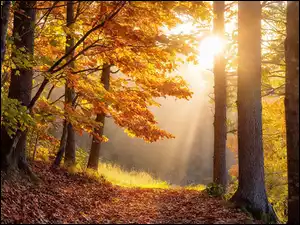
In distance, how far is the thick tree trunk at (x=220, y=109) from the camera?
1123cm

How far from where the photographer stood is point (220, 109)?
1133 cm

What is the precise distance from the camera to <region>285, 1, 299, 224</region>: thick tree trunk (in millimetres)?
6398

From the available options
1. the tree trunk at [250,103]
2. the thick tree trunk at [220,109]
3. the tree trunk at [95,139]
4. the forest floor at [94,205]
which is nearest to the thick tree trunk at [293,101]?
the forest floor at [94,205]

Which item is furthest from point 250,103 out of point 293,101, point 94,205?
→ point 94,205

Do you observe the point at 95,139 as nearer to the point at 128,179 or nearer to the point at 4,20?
the point at 128,179

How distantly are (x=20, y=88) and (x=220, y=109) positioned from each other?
572 centimetres

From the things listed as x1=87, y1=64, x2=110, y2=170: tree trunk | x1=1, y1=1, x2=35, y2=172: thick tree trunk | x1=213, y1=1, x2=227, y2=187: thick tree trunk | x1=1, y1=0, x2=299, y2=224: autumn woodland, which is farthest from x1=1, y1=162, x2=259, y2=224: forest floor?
x1=87, y1=64, x2=110, y2=170: tree trunk

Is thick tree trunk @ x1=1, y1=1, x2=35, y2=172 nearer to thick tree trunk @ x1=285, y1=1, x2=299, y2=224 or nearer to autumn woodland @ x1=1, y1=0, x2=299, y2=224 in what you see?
autumn woodland @ x1=1, y1=0, x2=299, y2=224

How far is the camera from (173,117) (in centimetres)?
4741

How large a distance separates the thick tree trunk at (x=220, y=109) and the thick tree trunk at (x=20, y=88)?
209 inches

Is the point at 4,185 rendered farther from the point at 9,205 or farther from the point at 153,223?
the point at 153,223

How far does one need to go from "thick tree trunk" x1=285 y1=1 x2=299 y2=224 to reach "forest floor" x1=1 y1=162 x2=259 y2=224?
119 cm

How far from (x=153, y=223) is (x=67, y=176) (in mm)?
5881

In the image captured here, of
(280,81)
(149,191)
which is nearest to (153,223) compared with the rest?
(149,191)
